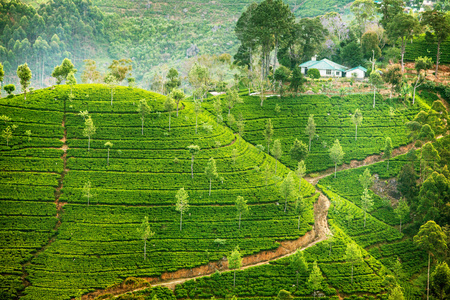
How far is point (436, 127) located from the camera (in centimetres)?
9875

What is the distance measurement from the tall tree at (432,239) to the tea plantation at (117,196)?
64.7 feet

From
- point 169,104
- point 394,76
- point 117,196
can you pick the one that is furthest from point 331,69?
point 117,196

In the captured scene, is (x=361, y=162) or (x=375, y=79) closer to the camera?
(x=361, y=162)

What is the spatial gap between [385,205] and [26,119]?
256 ft

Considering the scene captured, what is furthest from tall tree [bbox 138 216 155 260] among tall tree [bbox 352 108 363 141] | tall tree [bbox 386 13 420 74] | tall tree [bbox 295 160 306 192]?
tall tree [bbox 386 13 420 74]

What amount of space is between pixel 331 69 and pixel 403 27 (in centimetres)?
2232

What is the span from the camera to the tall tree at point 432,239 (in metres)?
74.6

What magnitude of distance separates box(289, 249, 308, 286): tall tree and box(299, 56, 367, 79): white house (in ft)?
235

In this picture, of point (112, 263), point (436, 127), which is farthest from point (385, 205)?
point (112, 263)

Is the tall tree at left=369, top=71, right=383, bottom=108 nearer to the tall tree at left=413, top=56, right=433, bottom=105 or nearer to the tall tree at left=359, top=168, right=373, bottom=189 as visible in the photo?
the tall tree at left=413, top=56, right=433, bottom=105

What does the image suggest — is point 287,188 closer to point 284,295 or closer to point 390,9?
point 284,295

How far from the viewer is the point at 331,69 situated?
12825cm

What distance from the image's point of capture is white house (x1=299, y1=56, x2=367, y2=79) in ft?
415

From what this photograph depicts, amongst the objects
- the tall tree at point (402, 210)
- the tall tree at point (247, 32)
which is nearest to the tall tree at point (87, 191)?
the tall tree at point (402, 210)
